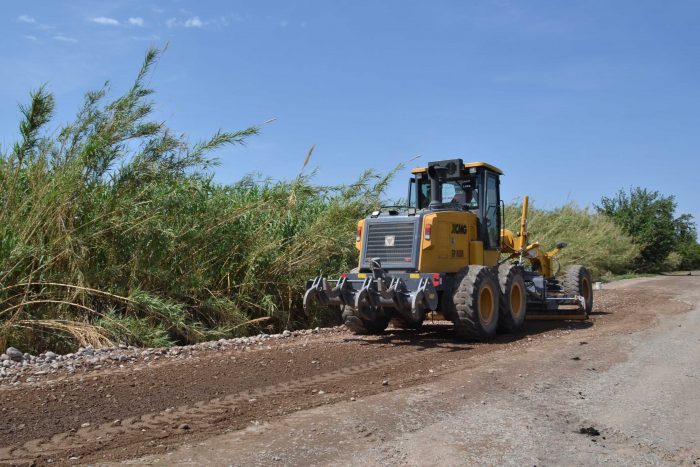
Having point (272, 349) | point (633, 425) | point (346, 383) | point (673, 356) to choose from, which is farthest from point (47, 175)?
point (673, 356)

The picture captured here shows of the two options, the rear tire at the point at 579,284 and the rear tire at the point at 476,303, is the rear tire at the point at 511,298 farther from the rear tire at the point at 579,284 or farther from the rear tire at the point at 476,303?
the rear tire at the point at 579,284

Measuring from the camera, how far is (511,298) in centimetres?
1017

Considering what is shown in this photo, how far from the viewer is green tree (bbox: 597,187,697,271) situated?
36.4 m

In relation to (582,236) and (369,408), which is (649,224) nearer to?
(582,236)

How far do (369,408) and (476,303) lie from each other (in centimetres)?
393

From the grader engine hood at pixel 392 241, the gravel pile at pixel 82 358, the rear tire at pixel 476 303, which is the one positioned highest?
the grader engine hood at pixel 392 241

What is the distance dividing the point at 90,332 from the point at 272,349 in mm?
2303

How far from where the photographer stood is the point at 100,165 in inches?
369

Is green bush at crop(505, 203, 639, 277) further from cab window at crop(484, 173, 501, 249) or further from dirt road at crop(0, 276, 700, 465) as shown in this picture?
dirt road at crop(0, 276, 700, 465)

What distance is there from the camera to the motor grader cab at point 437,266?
28.7ft

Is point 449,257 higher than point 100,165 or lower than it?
lower

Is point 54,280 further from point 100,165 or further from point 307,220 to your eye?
point 307,220

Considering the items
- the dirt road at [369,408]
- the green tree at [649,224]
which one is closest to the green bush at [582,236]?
the green tree at [649,224]

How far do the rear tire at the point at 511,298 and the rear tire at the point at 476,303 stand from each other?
0.32 meters
